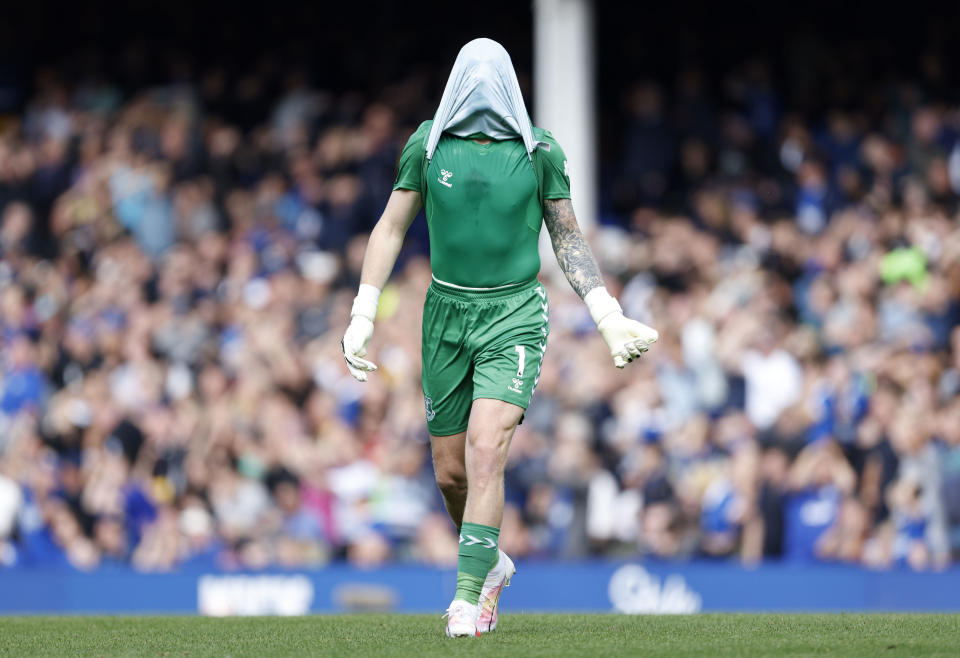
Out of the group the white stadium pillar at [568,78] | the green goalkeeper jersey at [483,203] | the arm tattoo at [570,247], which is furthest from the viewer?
the white stadium pillar at [568,78]

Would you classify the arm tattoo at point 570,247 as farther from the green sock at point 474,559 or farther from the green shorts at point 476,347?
the green sock at point 474,559

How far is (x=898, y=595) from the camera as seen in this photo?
11367 millimetres

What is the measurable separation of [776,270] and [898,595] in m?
4.14

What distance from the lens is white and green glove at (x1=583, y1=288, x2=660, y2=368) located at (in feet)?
19.5

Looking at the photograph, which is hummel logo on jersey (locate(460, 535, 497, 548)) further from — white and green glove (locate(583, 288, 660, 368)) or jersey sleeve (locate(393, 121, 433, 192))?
jersey sleeve (locate(393, 121, 433, 192))

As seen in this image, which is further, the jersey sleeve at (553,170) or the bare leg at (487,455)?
the jersey sleeve at (553,170)

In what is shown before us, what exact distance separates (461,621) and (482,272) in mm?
1349

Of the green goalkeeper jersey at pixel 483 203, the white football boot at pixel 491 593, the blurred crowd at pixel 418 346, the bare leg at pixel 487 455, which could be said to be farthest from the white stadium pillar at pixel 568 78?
the bare leg at pixel 487 455

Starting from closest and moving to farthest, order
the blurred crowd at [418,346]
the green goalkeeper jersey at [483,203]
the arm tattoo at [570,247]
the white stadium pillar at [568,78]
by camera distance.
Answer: the green goalkeeper jersey at [483,203] → the arm tattoo at [570,247] → the blurred crowd at [418,346] → the white stadium pillar at [568,78]

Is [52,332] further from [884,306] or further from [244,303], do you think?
[884,306]

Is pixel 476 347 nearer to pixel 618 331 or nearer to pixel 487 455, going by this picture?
pixel 487 455

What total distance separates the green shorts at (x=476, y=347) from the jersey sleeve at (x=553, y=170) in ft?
1.22

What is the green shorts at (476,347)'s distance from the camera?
240 inches

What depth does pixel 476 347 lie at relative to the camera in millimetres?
6141
